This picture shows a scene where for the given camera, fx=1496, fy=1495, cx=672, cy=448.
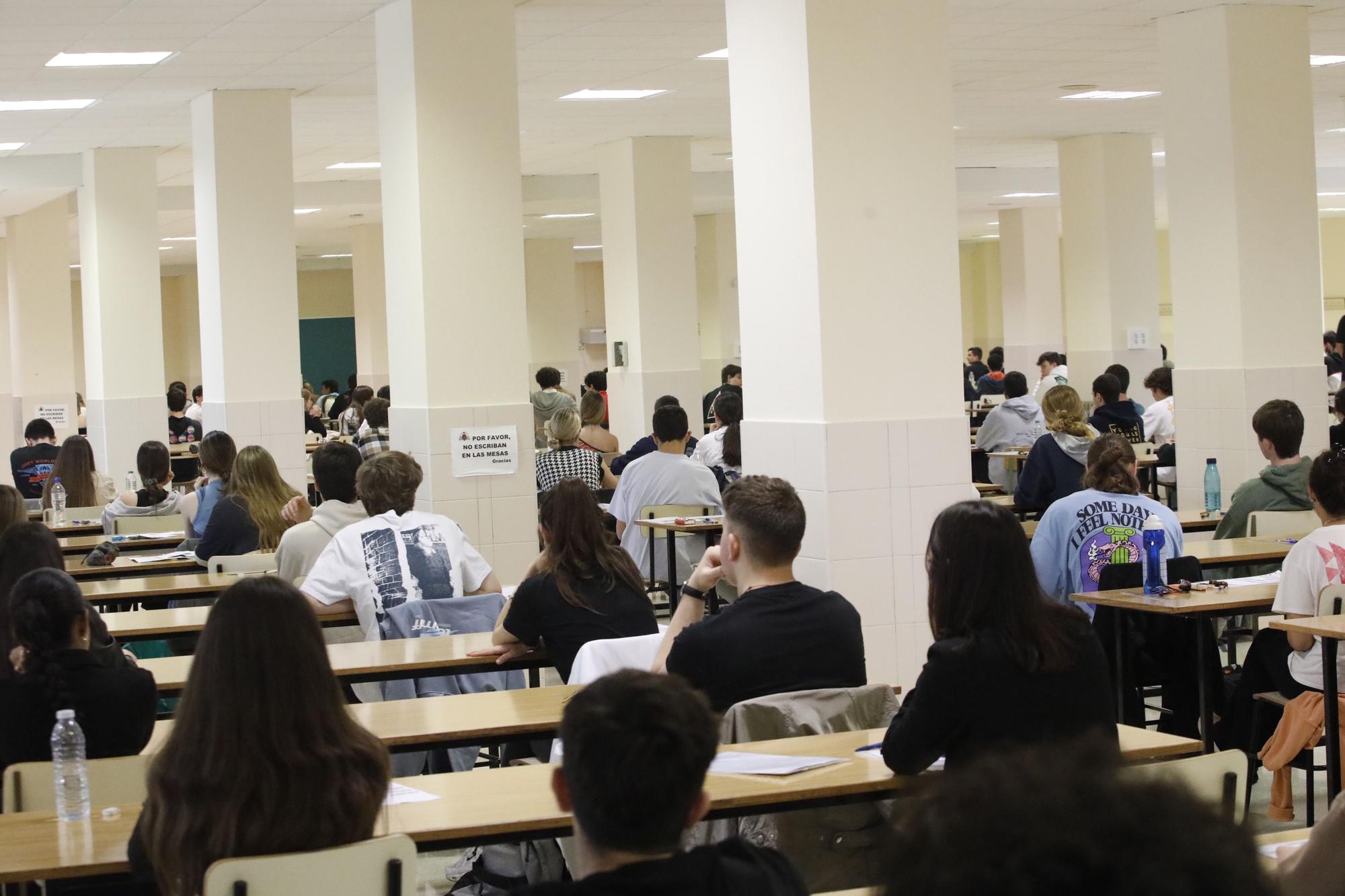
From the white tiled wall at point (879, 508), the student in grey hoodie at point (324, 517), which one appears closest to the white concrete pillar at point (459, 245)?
the student in grey hoodie at point (324, 517)

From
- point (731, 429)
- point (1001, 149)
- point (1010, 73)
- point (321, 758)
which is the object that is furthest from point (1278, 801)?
point (1001, 149)

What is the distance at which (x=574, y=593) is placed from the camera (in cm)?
421

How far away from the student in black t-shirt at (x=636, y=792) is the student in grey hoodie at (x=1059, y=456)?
629 centimetres

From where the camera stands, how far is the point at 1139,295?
13359 millimetres

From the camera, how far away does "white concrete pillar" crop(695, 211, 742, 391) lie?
1858 centimetres

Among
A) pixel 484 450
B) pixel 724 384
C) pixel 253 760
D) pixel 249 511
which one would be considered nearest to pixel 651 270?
pixel 724 384

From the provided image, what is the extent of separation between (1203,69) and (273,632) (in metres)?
7.27

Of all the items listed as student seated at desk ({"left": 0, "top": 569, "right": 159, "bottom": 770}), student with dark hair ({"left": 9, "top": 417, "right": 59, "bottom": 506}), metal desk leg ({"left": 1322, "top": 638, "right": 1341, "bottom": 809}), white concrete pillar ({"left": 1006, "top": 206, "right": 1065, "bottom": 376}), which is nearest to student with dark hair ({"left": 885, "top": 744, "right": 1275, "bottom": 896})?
student seated at desk ({"left": 0, "top": 569, "right": 159, "bottom": 770})

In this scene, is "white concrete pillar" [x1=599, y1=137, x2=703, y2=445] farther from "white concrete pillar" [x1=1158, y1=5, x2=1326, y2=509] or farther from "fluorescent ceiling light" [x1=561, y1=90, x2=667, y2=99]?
"white concrete pillar" [x1=1158, y1=5, x2=1326, y2=509]

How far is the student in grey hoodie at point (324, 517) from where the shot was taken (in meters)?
5.68

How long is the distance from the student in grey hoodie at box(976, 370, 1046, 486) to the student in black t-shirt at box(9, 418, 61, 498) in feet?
22.6

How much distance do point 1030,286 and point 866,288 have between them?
13.4 m

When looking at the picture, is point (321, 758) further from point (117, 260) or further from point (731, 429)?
point (117, 260)

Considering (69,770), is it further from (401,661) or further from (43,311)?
(43,311)
